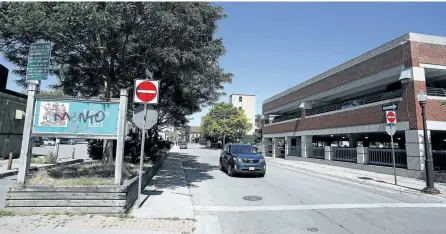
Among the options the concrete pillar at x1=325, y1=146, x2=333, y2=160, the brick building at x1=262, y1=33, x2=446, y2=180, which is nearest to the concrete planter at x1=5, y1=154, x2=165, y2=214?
the brick building at x1=262, y1=33, x2=446, y2=180

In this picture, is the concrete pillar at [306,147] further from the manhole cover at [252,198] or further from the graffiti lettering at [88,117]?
the graffiti lettering at [88,117]

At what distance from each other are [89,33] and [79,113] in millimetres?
3272

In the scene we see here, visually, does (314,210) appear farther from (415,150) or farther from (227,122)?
(227,122)

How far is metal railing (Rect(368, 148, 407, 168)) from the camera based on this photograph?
53.0 feet

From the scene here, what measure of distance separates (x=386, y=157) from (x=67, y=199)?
17.5 meters

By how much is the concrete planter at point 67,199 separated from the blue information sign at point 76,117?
1.47 m

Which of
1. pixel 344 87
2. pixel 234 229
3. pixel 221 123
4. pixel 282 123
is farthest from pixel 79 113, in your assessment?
pixel 221 123

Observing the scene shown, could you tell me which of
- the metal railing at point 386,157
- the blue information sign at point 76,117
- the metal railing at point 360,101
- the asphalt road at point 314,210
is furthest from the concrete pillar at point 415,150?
the blue information sign at point 76,117

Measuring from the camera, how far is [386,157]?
17125 millimetres

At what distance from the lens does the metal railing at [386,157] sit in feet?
53.0

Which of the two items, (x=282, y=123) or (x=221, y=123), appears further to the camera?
(x=221, y=123)

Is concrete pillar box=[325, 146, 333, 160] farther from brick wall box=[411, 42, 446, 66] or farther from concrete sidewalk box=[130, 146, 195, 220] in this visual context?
concrete sidewalk box=[130, 146, 195, 220]

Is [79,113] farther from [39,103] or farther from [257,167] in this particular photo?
[257,167]

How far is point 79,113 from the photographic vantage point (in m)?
7.18
